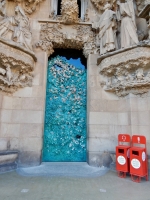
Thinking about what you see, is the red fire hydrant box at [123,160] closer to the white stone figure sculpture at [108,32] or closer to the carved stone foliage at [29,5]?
the white stone figure sculpture at [108,32]

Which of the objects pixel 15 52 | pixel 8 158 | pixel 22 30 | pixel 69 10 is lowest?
pixel 8 158

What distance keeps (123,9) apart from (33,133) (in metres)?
3.75

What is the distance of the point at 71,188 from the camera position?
2.34 m

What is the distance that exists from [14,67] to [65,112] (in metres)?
1.74

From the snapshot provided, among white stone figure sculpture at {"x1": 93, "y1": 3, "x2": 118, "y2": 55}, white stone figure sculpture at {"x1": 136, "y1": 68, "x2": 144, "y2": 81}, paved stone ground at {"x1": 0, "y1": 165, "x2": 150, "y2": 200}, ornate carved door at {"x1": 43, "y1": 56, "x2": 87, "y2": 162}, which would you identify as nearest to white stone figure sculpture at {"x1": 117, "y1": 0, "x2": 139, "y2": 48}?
white stone figure sculpture at {"x1": 93, "y1": 3, "x2": 118, "y2": 55}

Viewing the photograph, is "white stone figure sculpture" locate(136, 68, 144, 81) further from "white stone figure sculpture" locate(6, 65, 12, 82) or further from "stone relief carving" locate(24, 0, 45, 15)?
"stone relief carving" locate(24, 0, 45, 15)

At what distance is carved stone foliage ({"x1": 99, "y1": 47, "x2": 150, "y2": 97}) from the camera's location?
3.28 metres

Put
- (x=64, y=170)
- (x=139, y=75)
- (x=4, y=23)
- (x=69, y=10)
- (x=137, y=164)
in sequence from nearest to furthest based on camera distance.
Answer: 1. (x=137, y=164)
2. (x=64, y=170)
3. (x=139, y=75)
4. (x=4, y=23)
5. (x=69, y=10)

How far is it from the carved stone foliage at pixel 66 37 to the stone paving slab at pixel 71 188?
124 inches

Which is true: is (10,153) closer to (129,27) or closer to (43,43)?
(43,43)

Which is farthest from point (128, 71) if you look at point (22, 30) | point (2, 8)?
point (2, 8)

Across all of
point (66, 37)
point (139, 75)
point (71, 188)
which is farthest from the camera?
point (66, 37)

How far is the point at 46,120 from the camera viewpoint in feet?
13.3

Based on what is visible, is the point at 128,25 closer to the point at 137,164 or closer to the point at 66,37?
the point at 66,37
